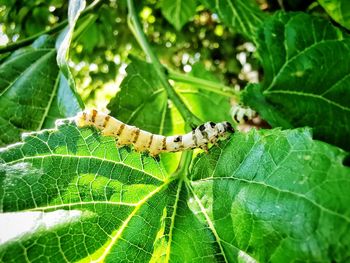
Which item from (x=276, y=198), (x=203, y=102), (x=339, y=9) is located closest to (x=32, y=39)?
(x=203, y=102)

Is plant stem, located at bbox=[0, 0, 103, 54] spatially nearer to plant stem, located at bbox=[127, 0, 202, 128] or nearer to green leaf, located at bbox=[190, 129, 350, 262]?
plant stem, located at bbox=[127, 0, 202, 128]

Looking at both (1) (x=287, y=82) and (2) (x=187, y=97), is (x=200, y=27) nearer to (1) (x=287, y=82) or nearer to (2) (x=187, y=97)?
(2) (x=187, y=97)

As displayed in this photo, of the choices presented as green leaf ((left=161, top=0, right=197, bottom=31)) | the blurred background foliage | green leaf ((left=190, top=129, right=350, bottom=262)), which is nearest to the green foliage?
green leaf ((left=190, top=129, right=350, bottom=262))

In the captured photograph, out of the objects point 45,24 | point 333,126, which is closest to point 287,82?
point 333,126

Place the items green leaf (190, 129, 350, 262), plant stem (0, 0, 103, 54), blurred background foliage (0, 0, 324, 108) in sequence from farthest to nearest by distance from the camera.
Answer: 1. blurred background foliage (0, 0, 324, 108)
2. plant stem (0, 0, 103, 54)
3. green leaf (190, 129, 350, 262)

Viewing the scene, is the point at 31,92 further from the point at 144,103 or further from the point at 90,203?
the point at 90,203

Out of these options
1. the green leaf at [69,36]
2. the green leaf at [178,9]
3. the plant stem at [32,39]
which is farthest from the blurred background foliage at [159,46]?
the green leaf at [69,36]
